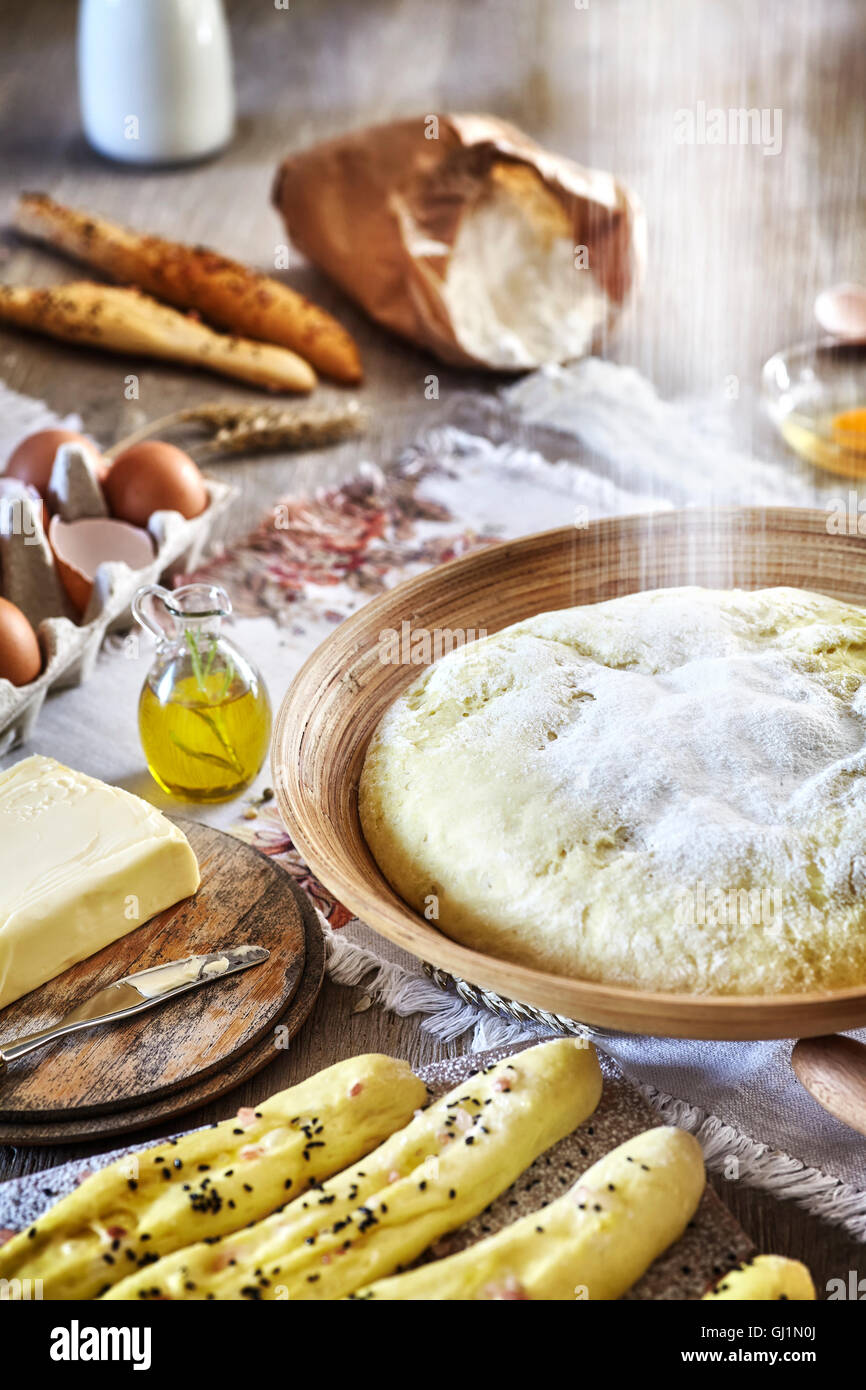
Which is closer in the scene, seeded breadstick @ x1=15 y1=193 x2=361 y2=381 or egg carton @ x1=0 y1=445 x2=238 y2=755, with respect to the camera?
egg carton @ x1=0 y1=445 x2=238 y2=755

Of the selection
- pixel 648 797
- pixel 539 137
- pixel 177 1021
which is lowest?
pixel 177 1021

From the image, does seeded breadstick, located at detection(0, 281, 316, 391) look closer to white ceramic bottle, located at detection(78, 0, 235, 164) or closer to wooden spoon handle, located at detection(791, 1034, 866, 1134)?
white ceramic bottle, located at detection(78, 0, 235, 164)

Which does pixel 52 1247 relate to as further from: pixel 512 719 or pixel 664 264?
pixel 664 264

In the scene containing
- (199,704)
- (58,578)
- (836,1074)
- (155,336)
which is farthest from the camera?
(155,336)

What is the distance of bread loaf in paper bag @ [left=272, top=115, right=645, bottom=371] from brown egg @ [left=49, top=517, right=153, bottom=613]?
1.08m

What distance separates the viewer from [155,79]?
3.56 meters

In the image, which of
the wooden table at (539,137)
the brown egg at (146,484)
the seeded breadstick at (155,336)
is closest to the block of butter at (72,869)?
the brown egg at (146,484)

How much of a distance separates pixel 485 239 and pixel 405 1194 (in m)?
2.38

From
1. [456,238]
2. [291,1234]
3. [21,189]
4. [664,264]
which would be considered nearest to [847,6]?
[664,264]

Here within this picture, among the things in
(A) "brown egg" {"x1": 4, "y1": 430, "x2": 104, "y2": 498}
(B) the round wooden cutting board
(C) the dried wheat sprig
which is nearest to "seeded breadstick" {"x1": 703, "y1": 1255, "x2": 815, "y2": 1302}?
(B) the round wooden cutting board

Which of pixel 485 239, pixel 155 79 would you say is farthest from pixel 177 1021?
pixel 155 79

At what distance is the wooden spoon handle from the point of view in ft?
3.87

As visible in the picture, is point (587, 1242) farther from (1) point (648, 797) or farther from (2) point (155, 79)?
(2) point (155, 79)

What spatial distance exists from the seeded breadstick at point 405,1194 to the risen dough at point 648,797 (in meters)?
0.12
